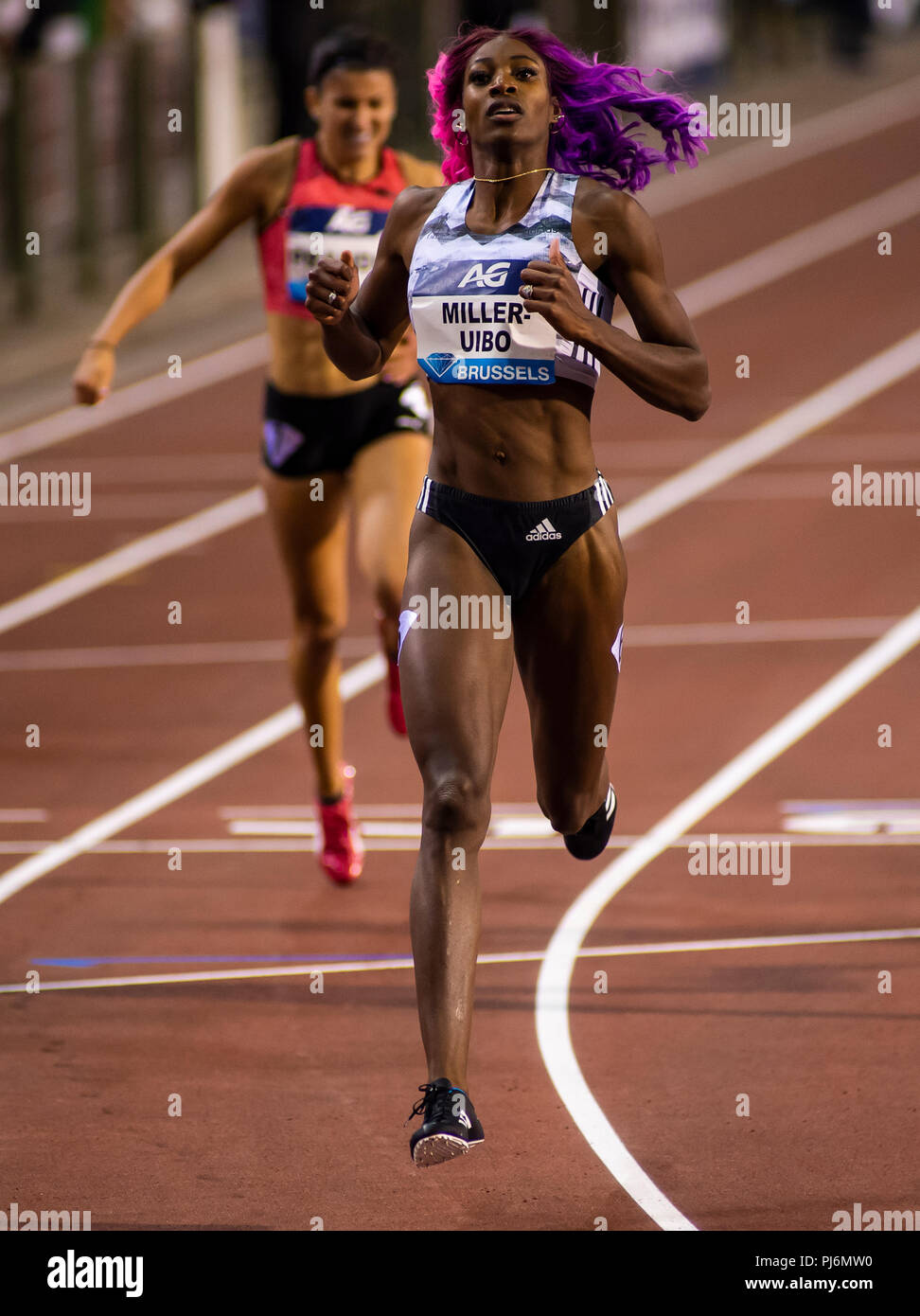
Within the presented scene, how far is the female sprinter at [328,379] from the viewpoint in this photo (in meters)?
8.62

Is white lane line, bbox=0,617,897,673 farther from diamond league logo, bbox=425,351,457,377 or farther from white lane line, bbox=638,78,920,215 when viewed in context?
white lane line, bbox=638,78,920,215

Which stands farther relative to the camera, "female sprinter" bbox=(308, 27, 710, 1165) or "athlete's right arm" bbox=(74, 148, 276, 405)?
"athlete's right arm" bbox=(74, 148, 276, 405)

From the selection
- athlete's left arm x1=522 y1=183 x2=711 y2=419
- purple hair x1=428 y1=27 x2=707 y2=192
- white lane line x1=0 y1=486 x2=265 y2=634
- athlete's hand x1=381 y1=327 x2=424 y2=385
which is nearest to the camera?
athlete's left arm x1=522 y1=183 x2=711 y2=419

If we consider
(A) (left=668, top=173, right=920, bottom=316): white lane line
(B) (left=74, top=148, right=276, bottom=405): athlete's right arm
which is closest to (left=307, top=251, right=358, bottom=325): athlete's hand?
(B) (left=74, top=148, right=276, bottom=405): athlete's right arm

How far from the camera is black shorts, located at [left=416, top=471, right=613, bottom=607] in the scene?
604cm

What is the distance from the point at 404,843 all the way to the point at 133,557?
643 centimetres

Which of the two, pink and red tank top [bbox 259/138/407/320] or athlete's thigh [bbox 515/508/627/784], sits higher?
pink and red tank top [bbox 259/138/407/320]

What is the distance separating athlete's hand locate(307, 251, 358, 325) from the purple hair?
2.40 ft

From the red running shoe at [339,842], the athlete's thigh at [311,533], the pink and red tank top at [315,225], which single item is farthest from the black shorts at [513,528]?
the red running shoe at [339,842]

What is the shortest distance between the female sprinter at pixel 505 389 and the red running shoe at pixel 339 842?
255cm

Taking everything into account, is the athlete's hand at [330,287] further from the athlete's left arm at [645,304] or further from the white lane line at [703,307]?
the white lane line at [703,307]
